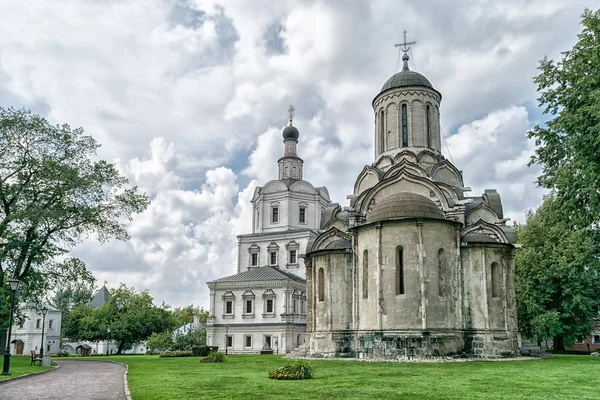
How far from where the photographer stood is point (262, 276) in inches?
1838

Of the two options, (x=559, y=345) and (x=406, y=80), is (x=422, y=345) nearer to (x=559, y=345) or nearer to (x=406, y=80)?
(x=406, y=80)

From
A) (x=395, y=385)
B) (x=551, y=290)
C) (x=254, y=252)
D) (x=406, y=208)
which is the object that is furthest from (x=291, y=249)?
(x=395, y=385)

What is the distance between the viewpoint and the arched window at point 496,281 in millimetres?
27108

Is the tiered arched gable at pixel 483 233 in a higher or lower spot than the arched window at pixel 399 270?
higher

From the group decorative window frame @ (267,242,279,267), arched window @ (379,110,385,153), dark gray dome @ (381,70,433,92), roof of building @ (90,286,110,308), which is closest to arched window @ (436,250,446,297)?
arched window @ (379,110,385,153)

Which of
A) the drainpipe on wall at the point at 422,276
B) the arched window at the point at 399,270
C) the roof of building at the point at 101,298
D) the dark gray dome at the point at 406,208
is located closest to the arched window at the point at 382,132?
the dark gray dome at the point at 406,208

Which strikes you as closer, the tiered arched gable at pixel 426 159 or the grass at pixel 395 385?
the grass at pixel 395 385

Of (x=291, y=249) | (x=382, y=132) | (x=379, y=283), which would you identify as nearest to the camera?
(x=379, y=283)

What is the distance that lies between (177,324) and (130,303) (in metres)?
8.72

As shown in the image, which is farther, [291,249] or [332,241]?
[291,249]

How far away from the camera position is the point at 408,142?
32.8 m

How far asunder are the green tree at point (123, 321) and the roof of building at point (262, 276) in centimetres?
1017

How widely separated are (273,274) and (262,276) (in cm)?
103

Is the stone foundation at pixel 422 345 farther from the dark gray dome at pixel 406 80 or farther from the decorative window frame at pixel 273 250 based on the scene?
the decorative window frame at pixel 273 250
